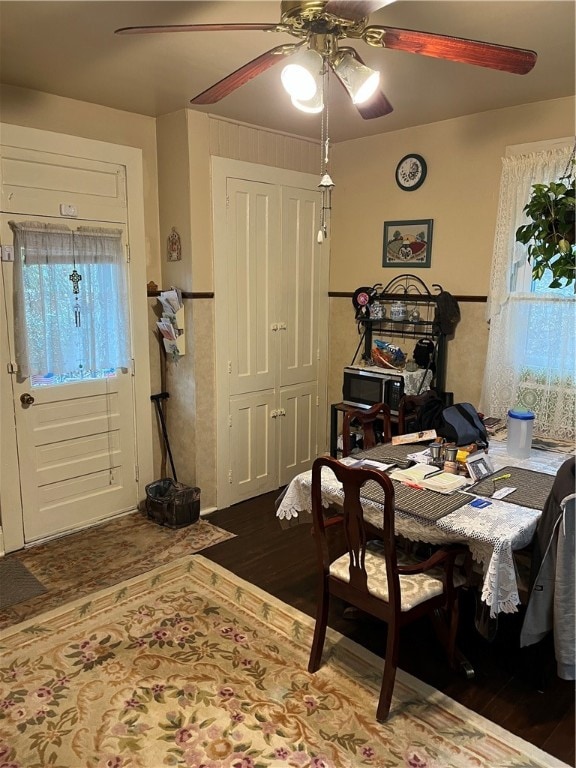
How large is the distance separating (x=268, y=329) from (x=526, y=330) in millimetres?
1789

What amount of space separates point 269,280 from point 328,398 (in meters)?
1.19

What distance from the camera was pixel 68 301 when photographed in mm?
3506

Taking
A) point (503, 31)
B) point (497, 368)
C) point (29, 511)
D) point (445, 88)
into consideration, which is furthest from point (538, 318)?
point (29, 511)

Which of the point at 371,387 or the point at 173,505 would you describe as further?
the point at 371,387

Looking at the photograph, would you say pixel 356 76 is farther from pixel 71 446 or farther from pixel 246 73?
pixel 71 446

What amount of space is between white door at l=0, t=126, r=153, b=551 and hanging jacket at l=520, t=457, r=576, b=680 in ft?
8.98

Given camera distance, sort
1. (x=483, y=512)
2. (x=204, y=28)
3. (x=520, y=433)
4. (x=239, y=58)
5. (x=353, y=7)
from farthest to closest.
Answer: (x=520, y=433), (x=239, y=58), (x=483, y=512), (x=204, y=28), (x=353, y=7)

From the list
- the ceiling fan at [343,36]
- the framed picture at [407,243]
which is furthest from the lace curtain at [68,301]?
the framed picture at [407,243]

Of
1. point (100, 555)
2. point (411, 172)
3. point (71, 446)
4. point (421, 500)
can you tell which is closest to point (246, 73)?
point (421, 500)

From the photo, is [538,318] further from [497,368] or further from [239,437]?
[239,437]

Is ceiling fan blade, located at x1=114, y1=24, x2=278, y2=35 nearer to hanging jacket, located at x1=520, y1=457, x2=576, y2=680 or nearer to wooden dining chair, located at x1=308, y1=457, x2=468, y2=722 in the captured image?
wooden dining chair, located at x1=308, y1=457, x2=468, y2=722

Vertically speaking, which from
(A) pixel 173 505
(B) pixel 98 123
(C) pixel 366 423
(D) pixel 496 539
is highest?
(B) pixel 98 123

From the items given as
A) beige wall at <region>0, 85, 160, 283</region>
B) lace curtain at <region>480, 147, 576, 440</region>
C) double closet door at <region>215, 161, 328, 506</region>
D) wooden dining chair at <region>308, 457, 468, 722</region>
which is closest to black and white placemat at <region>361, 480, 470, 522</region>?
wooden dining chair at <region>308, 457, 468, 722</region>

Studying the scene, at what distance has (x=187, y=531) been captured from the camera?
12.3 ft
